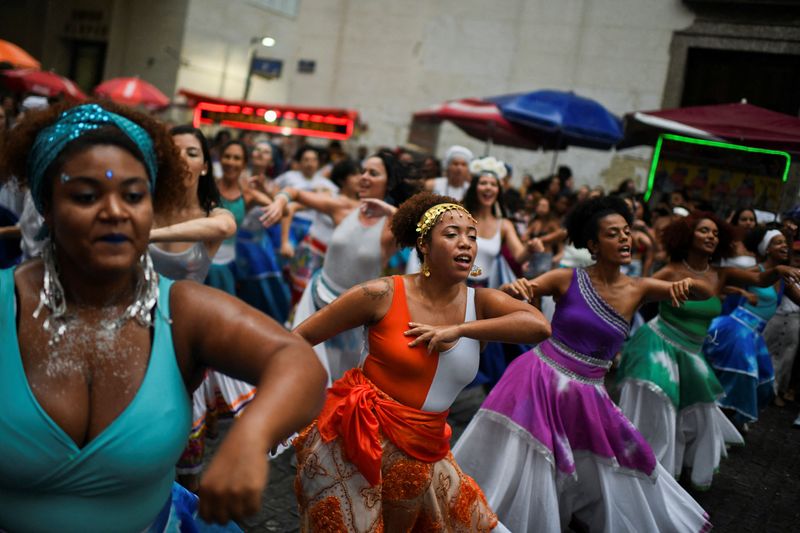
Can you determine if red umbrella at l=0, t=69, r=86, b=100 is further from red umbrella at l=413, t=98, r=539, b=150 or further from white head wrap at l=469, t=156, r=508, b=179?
white head wrap at l=469, t=156, r=508, b=179

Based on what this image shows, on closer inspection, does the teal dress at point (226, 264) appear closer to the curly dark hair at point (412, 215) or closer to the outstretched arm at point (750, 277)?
the curly dark hair at point (412, 215)

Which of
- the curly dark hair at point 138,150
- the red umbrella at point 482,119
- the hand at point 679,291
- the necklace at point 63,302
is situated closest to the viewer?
the necklace at point 63,302

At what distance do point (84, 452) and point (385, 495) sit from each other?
5.29ft

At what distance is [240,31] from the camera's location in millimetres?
24844

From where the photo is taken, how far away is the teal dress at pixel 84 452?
1.72 m

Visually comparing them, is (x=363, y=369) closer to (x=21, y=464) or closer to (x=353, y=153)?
(x=21, y=464)

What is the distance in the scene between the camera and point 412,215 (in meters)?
3.69

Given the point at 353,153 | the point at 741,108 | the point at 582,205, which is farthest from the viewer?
the point at 353,153

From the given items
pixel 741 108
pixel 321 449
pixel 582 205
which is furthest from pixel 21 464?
pixel 741 108

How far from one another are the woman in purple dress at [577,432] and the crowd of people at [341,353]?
0.01 meters

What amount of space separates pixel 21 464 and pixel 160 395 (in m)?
0.32

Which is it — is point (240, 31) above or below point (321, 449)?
above

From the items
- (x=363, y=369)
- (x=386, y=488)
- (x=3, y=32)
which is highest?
(x=3, y=32)

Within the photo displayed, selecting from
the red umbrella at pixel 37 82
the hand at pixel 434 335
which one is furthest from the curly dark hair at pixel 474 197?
the red umbrella at pixel 37 82
